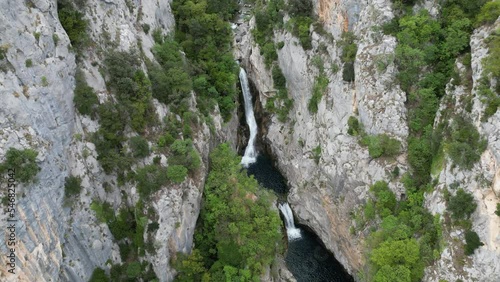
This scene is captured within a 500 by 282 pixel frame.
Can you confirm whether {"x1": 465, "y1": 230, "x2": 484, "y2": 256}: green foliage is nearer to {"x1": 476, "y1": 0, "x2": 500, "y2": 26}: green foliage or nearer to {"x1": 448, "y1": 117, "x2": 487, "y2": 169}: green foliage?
{"x1": 448, "y1": 117, "x2": 487, "y2": 169}: green foliage

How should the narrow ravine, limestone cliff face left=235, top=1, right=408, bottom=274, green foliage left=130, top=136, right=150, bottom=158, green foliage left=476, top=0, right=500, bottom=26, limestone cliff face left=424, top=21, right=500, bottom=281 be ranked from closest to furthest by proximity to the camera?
1. limestone cliff face left=424, top=21, right=500, bottom=281
2. green foliage left=476, top=0, right=500, bottom=26
3. green foliage left=130, top=136, right=150, bottom=158
4. limestone cliff face left=235, top=1, right=408, bottom=274
5. the narrow ravine

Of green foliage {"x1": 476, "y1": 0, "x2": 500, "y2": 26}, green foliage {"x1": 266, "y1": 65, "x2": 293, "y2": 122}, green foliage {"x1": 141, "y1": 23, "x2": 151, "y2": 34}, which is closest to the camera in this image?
green foliage {"x1": 476, "y1": 0, "x2": 500, "y2": 26}

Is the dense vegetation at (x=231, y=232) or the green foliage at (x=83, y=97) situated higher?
the green foliage at (x=83, y=97)

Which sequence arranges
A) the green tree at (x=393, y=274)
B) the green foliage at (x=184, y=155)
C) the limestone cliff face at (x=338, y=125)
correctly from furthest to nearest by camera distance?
the limestone cliff face at (x=338, y=125) < the green foliage at (x=184, y=155) < the green tree at (x=393, y=274)

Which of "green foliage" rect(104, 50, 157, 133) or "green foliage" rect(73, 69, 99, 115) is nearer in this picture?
"green foliage" rect(73, 69, 99, 115)

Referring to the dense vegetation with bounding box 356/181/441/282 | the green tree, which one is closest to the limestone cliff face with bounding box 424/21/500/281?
the dense vegetation with bounding box 356/181/441/282

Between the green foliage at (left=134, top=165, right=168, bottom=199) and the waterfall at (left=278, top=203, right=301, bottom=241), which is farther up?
the green foliage at (left=134, top=165, right=168, bottom=199)

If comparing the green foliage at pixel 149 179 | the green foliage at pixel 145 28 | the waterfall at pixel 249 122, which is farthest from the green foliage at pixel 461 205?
the green foliage at pixel 145 28

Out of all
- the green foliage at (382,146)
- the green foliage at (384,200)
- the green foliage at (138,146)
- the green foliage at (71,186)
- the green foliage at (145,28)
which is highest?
the green foliage at (145,28)

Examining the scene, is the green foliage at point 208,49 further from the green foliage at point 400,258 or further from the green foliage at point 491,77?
the green foliage at point 491,77
